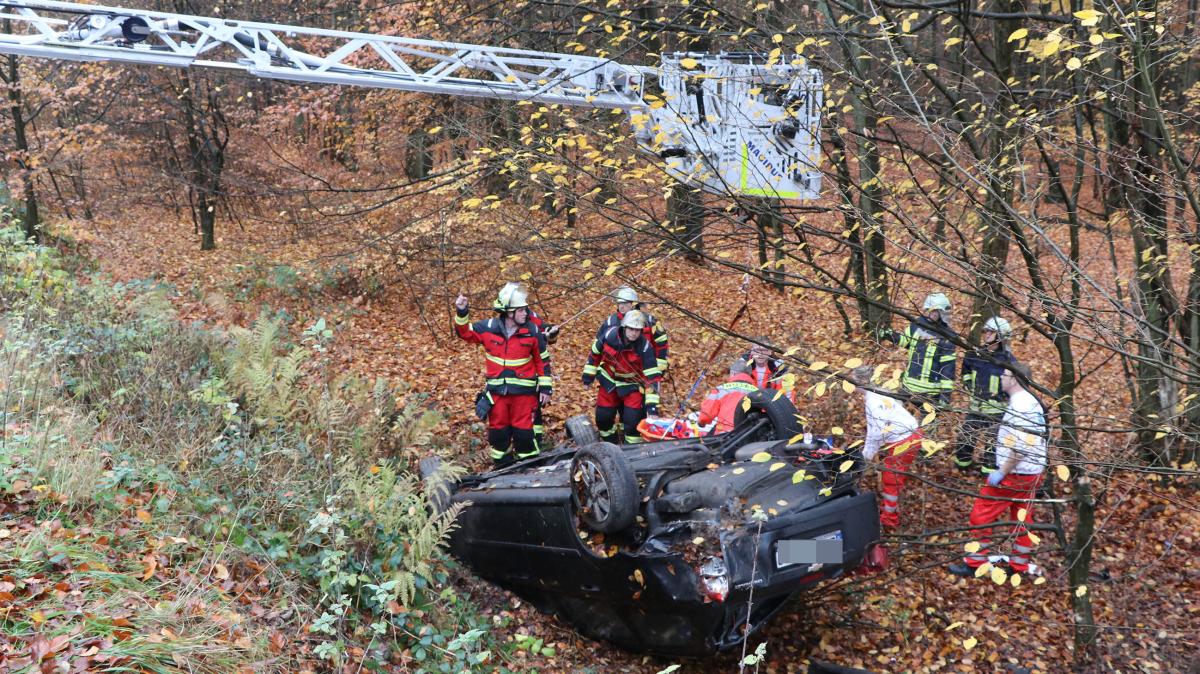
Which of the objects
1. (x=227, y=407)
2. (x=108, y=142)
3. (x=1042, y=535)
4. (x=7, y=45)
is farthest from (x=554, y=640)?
(x=108, y=142)

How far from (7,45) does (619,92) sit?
5.78 m

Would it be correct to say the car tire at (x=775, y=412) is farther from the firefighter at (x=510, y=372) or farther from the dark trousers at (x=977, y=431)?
the firefighter at (x=510, y=372)

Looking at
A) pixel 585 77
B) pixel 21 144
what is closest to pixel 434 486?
pixel 585 77

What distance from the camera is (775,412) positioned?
19.1 ft

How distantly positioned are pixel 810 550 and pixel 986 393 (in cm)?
364

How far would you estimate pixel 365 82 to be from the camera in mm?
7809

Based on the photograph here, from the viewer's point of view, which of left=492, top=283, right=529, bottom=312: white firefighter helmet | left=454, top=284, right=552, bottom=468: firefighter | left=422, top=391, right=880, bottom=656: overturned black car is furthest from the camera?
left=454, top=284, right=552, bottom=468: firefighter

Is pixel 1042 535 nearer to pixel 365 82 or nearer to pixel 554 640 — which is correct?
pixel 554 640

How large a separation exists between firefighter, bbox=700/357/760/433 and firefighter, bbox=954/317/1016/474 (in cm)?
173

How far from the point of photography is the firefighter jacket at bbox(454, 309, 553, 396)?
24.6 feet

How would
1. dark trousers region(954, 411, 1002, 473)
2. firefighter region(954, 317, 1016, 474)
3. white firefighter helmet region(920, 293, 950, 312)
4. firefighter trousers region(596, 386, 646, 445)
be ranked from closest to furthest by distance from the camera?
1. dark trousers region(954, 411, 1002, 473)
2. firefighter region(954, 317, 1016, 474)
3. white firefighter helmet region(920, 293, 950, 312)
4. firefighter trousers region(596, 386, 646, 445)

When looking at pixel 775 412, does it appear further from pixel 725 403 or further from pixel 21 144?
pixel 21 144

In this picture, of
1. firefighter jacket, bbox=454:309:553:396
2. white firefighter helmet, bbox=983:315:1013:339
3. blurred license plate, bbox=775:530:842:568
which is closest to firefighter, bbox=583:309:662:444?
firefighter jacket, bbox=454:309:553:396

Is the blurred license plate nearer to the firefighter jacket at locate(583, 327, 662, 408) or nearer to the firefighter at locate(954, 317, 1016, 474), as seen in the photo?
the firefighter at locate(954, 317, 1016, 474)
